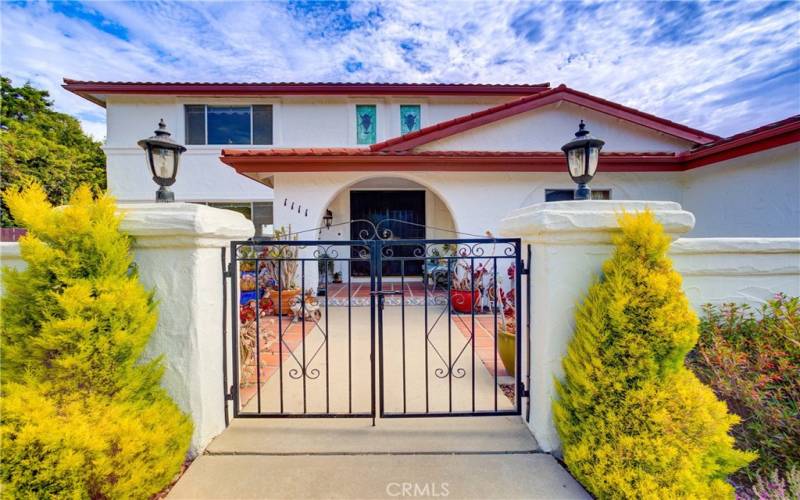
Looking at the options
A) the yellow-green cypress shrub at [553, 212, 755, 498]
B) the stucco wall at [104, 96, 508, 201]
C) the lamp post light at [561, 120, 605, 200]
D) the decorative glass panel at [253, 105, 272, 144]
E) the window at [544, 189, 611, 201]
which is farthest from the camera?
the decorative glass panel at [253, 105, 272, 144]

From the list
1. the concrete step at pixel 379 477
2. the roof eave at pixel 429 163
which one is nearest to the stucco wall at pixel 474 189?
the roof eave at pixel 429 163

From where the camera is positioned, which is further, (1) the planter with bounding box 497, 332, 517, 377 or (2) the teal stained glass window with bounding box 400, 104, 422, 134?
(2) the teal stained glass window with bounding box 400, 104, 422, 134

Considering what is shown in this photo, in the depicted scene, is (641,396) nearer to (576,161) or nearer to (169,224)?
(576,161)

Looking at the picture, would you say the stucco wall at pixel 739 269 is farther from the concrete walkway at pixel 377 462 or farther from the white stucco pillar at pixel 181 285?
the white stucco pillar at pixel 181 285

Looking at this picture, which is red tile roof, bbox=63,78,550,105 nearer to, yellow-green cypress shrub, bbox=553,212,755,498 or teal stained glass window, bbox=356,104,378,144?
teal stained glass window, bbox=356,104,378,144

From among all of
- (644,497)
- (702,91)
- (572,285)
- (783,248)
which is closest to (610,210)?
(572,285)

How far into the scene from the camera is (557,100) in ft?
23.7

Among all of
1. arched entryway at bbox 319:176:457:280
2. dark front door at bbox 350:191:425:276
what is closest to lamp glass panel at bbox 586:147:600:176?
arched entryway at bbox 319:176:457:280

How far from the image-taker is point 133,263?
2107 mm

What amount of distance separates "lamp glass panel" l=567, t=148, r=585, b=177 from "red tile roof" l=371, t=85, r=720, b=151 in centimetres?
433

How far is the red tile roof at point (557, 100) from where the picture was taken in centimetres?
688

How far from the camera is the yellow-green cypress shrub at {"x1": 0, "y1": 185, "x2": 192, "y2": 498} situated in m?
1.53

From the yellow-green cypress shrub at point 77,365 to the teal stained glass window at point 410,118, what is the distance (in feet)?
31.6

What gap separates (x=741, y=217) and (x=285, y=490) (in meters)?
8.21
